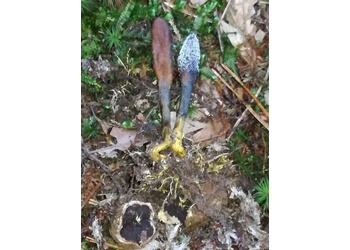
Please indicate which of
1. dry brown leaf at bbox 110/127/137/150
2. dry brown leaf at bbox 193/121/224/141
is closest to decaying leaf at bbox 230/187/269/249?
dry brown leaf at bbox 193/121/224/141

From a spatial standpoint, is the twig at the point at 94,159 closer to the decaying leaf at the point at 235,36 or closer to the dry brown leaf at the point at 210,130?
the dry brown leaf at the point at 210,130

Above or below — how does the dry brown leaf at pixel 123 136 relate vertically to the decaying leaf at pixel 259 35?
below

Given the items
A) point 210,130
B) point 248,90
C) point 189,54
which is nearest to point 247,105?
point 248,90

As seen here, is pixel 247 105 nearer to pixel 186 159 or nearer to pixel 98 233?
pixel 186 159

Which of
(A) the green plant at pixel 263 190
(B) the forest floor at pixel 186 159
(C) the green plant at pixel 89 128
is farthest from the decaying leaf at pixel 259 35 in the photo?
(C) the green plant at pixel 89 128

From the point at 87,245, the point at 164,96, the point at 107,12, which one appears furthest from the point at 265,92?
the point at 87,245

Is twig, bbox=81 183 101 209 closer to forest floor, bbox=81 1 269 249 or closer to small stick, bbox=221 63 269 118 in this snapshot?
forest floor, bbox=81 1 269 249
